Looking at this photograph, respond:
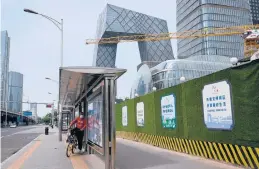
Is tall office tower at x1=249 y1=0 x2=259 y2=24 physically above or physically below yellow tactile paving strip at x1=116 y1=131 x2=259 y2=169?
above

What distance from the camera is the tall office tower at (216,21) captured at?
116562 mm

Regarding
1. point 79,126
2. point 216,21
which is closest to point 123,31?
point 216,21

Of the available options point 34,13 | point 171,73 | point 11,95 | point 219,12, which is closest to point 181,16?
point 219,12

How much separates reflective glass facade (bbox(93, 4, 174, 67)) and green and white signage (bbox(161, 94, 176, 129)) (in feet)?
407

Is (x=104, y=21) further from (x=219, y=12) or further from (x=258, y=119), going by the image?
A: (x=258, y=119)

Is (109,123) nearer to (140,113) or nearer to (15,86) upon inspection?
(140,113)

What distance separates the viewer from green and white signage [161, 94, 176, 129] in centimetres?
1302

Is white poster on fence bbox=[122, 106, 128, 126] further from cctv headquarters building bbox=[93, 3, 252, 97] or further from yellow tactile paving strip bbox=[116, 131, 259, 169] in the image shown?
cctv headquarters building bbox=[93, 3, 252, 97]

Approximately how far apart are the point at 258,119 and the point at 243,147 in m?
1.08

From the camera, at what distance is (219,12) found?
11794 cm

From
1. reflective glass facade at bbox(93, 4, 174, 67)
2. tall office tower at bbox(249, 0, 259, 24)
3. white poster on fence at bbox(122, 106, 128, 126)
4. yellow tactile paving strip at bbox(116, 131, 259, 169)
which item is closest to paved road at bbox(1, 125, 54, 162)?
yellow tactile paving strip at bbox(116, 131, 259, 169)

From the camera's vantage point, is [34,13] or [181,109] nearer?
[181,109]

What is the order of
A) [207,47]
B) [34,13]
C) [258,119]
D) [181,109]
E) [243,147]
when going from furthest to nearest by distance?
[207,47], [34,13], [181,109], [243,147], [258,119]

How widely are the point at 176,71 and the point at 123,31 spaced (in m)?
65.4
